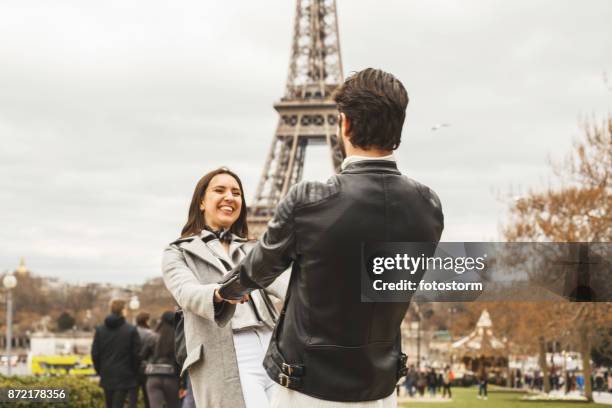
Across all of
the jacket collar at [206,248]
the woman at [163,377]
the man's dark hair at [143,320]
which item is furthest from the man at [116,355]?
the jacket collar at [206,248]

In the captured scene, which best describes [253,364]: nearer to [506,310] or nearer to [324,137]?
[506,310]

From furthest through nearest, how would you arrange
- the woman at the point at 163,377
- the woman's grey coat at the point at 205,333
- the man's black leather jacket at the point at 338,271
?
the woman at the point at 163,377 → the woman's grey coat at the point at 205,333 → the man's black leather jacket at the point at 338,271

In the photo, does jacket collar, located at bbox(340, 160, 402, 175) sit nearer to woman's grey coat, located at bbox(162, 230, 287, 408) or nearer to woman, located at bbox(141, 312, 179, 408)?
woman's grey coat, located at bbox(162, 230, 287, 408)

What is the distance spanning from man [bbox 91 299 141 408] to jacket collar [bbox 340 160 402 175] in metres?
8.94

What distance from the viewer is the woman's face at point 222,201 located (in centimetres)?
518

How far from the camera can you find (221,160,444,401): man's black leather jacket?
3.02m

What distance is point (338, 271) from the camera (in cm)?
302

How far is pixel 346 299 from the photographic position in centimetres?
302

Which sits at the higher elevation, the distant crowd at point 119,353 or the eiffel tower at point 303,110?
the eiffel tower at point 303,110

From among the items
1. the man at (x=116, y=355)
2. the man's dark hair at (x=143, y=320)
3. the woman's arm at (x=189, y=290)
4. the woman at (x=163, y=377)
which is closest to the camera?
the woman's arm at (x=189, y=290)

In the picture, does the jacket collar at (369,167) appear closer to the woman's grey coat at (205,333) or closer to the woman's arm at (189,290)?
the woman's arm at (189,290)

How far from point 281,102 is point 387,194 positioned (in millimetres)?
68783

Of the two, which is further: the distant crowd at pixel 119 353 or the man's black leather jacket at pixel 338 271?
the distant crowd at pixel 119 353

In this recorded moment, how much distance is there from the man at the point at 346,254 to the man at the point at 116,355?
8.87 m
